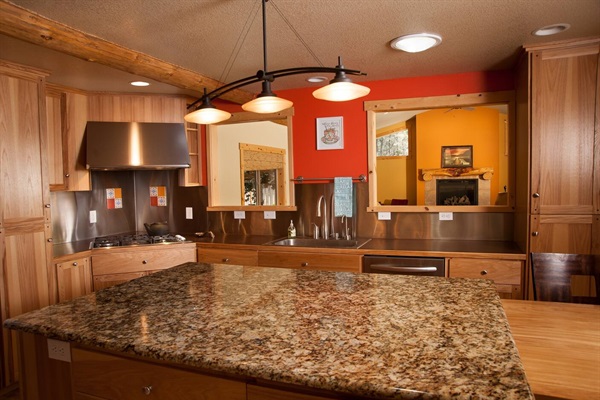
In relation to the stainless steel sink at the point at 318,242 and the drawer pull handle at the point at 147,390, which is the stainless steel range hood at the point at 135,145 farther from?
the drawer pull handle at the point at 147,390

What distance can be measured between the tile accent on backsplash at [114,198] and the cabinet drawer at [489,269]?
11.2ft

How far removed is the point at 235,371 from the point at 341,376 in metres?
0.28

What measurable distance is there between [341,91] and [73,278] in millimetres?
2746

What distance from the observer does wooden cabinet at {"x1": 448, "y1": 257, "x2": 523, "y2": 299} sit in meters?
2.82

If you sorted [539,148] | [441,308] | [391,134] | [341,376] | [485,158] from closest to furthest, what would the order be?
[341,376] → [441,308] → [539,148] → [485,158] → [391,134]

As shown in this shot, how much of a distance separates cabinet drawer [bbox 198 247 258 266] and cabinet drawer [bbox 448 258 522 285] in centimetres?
163

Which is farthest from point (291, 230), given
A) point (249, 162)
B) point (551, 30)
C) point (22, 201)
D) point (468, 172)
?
point (468, 172)

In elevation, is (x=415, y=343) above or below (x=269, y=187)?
below

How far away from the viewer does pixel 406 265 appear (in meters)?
3.03

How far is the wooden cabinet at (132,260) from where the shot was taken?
3.48m

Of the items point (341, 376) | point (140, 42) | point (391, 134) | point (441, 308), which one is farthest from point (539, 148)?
point (391, 134)

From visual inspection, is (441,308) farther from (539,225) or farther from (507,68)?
(507,68)

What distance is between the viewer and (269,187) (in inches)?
296

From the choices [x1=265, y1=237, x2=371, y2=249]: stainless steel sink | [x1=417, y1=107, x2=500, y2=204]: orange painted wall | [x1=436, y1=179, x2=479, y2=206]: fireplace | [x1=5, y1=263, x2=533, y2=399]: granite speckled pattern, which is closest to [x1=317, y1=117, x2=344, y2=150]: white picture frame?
[x1=265, y1=237, x2=371, y2=249]: stainless steel sink
